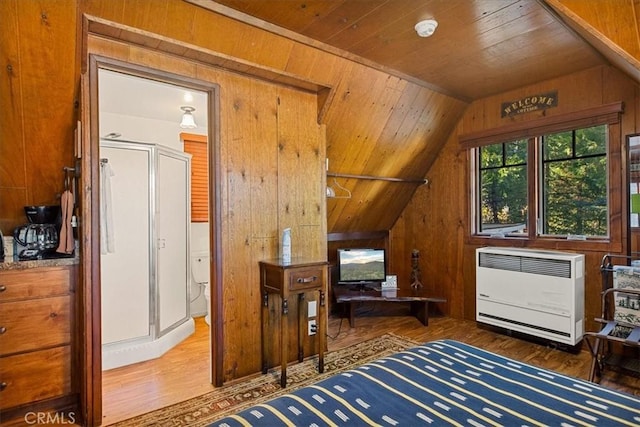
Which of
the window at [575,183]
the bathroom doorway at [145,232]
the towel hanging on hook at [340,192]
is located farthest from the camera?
the towel hanging on hook at [340,192]

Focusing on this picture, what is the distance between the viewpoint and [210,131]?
2.45 meters

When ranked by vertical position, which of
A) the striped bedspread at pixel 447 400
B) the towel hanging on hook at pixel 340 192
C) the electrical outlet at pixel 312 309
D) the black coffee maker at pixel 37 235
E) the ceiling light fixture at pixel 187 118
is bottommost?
the electrical outlet at pixel 312 309

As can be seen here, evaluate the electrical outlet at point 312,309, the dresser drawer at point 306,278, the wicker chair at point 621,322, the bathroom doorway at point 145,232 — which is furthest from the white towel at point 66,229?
the wicker chair at point 621,322

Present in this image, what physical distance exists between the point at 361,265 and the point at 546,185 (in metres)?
2.05

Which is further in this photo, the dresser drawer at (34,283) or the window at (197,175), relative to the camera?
the window at (197,175)

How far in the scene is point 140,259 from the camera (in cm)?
308

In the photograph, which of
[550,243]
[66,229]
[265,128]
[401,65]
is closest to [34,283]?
[66,229]

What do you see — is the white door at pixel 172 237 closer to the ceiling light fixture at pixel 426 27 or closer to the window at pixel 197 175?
the window at pixel 197 175

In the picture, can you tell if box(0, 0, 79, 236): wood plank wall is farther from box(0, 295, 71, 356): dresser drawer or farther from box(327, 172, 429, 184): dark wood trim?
box(327, 172, 429, 184): dark wood trim

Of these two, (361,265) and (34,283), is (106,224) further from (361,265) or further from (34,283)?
(361,265)

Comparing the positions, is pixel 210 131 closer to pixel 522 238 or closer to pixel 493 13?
pixel 493 13

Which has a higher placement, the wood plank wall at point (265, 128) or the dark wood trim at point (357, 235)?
the wood plank wall at point (265, 128)

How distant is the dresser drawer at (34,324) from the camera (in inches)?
76.2

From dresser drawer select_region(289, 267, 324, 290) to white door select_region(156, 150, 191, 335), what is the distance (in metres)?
1.49
